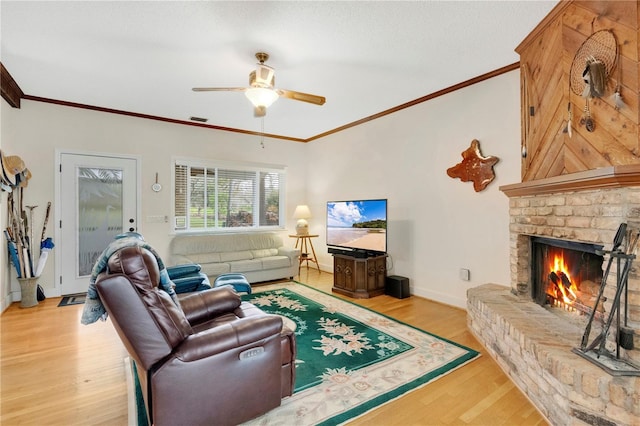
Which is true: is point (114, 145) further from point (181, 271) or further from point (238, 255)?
point (181, 271)

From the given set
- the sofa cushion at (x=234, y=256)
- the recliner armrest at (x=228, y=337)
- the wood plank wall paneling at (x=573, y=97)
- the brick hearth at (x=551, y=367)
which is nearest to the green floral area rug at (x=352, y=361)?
the brick hearth at (x=551, y=367)

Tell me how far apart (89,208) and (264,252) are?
8.79 ft

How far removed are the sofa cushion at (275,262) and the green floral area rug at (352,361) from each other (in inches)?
48.3

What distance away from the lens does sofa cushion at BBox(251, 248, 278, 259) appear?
5.30 metres

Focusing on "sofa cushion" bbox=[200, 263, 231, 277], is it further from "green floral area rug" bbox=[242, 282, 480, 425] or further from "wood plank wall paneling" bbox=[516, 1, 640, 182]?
"wood plank wall paneling" bbox=[516, 1, 640, 182]

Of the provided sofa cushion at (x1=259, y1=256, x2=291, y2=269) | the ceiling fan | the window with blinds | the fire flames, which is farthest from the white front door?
the fire flames

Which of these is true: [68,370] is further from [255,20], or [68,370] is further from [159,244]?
[255,20]

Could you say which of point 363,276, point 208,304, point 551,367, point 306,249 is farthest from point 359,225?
point 551,367

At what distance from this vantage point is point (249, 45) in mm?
2768

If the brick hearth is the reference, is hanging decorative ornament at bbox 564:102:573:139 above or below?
above

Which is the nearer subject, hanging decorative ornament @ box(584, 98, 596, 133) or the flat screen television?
hanging decorative ornament @ box(584, 98, 596, 133)

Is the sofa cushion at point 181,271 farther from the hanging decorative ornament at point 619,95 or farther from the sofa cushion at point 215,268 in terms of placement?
the hanging decorative ornament at point 619,95

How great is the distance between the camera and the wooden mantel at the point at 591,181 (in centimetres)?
167

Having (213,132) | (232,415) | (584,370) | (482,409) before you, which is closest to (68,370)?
(232,415)
